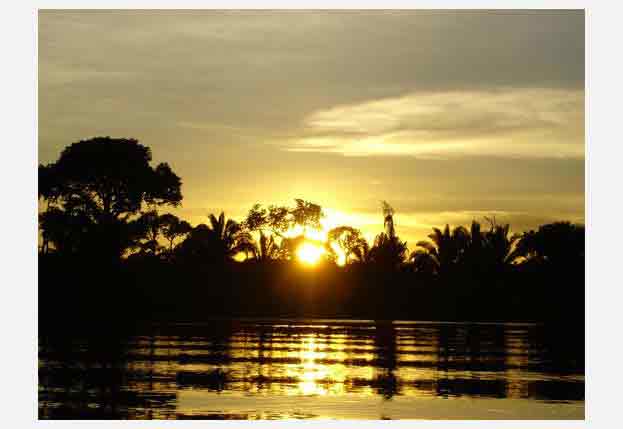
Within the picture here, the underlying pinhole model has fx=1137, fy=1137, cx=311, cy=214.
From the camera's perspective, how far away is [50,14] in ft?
95.0

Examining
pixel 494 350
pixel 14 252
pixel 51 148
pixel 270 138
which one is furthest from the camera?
pixel 51 148

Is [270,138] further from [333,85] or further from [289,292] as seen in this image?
[289,292]

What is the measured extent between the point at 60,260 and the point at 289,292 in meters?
14.5

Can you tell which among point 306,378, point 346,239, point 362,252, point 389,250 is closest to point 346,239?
point 346,239

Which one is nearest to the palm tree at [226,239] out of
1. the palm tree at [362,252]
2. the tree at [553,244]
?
the palm tree at [362,252]

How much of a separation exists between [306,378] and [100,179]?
43496mm

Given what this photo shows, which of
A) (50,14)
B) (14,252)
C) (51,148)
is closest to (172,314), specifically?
(51,148)

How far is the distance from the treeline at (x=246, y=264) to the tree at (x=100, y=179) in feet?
0.25

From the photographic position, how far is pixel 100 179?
6581cm

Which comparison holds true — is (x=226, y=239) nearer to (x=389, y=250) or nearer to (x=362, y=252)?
(x=362, y=252)

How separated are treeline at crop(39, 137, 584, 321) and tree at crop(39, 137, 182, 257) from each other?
8 centimetres

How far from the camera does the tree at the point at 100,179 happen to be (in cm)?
6481

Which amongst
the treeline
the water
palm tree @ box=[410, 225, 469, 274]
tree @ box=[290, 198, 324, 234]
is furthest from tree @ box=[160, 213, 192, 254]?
the water

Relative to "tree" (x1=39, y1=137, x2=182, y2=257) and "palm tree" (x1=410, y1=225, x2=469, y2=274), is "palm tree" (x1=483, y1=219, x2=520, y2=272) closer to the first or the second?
"palm tree" (x1=410, y1=225, x2=469, y2=274)
